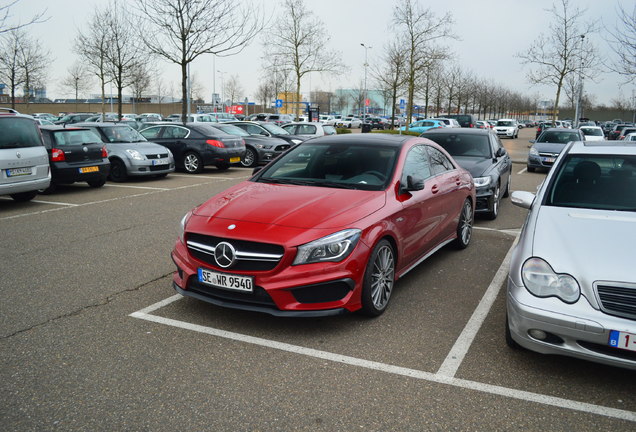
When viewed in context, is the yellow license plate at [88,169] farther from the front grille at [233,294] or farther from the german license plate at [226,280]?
the german license plate at [226,280]

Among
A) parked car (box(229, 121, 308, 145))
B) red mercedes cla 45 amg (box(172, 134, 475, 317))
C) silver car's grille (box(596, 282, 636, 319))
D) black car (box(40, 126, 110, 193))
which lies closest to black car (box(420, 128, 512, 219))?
red mercedes cla 45 amg (box(172, 134, 475, 317))

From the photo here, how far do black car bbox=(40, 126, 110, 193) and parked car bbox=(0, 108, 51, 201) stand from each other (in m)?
1.31

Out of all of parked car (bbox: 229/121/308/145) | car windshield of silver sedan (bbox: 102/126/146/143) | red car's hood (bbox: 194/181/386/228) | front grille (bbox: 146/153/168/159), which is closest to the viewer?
red car's hood (bbox: 194/181/386/228)

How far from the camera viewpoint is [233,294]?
13.0 ft

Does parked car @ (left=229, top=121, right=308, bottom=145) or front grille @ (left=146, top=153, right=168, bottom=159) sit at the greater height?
parked car @ (left=229, top=121, right=308, bottom=145)

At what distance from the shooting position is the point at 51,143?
1120cm

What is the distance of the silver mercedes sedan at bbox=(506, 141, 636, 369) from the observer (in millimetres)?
3057

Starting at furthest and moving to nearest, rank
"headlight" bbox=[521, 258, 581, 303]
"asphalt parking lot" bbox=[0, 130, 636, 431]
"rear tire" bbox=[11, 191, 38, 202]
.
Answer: "rear tire" bbox=[11, 191, 38, 202]
"headlight" bbox=[521, 258, 581, 303]
"asphalt parking lot" bbox=[0, 130, 636, 431]

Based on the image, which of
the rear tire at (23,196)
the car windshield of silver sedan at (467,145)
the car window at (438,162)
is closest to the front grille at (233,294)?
the car window at (438,162)

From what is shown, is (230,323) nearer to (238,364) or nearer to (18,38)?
(238,364)

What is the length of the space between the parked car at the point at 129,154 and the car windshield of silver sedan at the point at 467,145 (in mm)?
7523

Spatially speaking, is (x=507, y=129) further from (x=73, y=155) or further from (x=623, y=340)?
(x=623, y=340)

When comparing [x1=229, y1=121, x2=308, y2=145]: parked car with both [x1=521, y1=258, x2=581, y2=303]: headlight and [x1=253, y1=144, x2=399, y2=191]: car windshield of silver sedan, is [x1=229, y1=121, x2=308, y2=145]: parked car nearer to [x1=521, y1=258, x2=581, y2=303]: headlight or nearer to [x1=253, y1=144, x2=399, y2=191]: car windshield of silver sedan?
[x1=253, y1=144, x2=399, y2=191]: car windshield of silver sedan

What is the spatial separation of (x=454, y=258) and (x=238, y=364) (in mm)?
3655
